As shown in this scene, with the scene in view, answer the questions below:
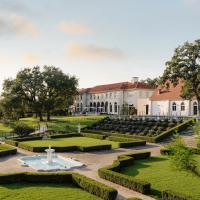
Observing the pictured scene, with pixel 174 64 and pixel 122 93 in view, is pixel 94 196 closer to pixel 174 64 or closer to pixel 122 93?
pixel 174 64

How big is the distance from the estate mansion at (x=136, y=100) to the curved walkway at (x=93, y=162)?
2995cm

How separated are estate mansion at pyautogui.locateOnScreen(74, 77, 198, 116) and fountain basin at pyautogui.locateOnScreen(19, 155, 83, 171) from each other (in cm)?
3497

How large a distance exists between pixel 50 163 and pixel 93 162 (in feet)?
10.6

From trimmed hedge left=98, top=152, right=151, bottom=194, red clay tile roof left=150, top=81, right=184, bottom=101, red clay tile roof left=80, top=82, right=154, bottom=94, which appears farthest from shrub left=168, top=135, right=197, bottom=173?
red clay tile roof left=80, top=82, right=154, bottom=94

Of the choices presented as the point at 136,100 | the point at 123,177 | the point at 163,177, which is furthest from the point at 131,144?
the point at 136,100

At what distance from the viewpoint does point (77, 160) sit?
26234mm

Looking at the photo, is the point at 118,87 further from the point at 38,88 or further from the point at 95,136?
the point at 95,136

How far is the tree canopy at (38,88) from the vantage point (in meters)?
64.8

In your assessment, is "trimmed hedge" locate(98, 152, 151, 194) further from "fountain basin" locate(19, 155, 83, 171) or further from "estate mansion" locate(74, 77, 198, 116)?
"estate mansion" locate(74, 77, 198, 116)

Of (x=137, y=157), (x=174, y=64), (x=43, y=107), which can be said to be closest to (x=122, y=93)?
(x=43, y=107)

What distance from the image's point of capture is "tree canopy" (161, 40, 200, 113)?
50.6 meters

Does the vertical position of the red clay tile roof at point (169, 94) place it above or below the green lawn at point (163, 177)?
above

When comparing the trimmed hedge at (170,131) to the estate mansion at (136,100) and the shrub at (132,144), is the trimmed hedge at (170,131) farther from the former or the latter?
the estate mansion at (136,100)

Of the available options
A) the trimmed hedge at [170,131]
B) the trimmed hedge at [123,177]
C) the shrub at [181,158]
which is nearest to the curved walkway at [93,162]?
the trimmed hedge at [123,177]
